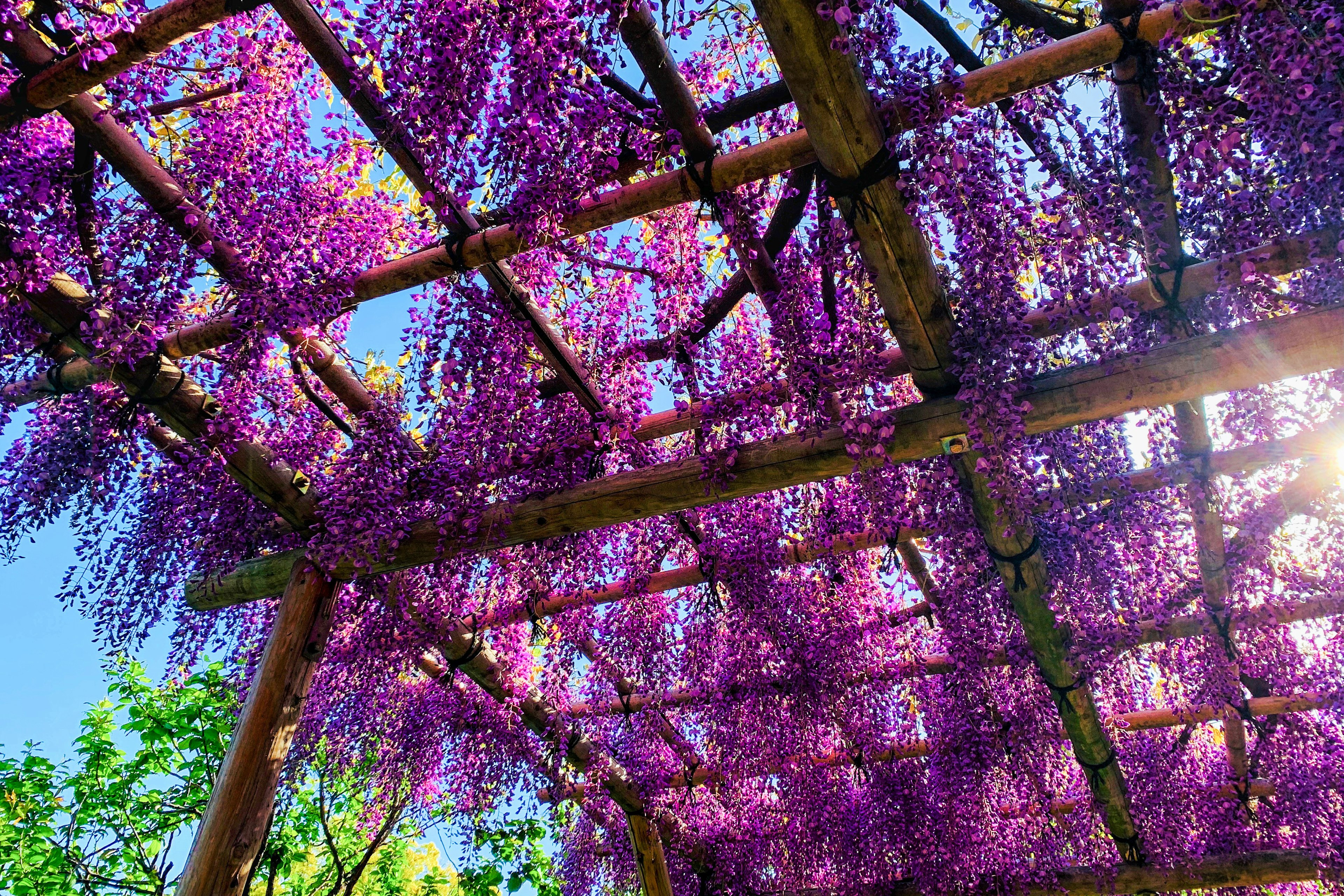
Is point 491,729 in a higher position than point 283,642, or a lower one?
higher

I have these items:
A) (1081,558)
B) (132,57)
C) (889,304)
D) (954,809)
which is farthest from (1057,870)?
(132,57)

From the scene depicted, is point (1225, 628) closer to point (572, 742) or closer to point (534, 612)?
point (534, 612)

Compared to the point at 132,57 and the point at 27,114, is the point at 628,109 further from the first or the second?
the point at 27,114

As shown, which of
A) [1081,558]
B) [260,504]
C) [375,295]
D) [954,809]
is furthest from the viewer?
[954,809]

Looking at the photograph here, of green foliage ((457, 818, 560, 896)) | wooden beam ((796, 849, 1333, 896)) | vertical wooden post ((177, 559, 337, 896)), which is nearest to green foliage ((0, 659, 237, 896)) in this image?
green foliage ((457, 818, 560, 896))

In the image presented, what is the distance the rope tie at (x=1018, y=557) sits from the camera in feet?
10.4

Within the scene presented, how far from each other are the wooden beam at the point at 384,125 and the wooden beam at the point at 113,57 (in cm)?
17

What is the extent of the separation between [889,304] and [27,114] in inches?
96.2

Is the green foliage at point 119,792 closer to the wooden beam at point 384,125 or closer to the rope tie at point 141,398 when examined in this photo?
the rope tie at point 141,398

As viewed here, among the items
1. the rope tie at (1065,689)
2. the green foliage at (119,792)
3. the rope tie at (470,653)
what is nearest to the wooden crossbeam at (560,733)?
the rope tie at (470,653)

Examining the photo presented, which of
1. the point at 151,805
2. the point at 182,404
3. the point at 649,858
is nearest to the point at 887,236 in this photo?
the point at 182,404

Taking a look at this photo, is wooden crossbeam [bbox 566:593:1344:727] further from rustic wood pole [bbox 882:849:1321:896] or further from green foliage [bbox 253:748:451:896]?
green foliage [bbox 253:748:451:896]

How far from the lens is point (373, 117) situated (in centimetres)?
229

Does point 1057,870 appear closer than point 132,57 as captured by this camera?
No
